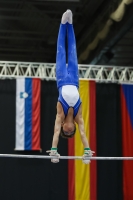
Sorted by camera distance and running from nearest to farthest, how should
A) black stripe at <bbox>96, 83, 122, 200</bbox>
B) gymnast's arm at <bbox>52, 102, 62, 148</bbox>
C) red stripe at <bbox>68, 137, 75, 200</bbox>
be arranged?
1. gymnast's arm at <bbox>52, 102, 62, 148</bbox>
2. red stripe at <bbox>68, 137, 75, 200</bbox>
3. black stripe at <bbox>96, 83, 122, 200</bbox>

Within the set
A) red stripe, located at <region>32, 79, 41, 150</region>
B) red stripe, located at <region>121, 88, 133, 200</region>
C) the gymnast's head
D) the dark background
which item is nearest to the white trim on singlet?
the gymnast's head

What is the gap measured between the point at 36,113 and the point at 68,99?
3.78 m

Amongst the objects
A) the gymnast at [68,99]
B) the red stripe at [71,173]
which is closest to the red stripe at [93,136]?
the red stripe at [71,173]

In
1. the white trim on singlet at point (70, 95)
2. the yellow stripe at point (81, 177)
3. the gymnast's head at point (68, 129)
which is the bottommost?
the yellow stripe at point (81, 177)

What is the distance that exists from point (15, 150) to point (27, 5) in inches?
154

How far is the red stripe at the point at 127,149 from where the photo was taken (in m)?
10.5

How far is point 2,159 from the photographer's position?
10.2 meters

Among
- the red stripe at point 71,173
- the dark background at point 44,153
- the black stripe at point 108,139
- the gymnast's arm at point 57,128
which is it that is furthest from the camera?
the black stripe at point 108,139

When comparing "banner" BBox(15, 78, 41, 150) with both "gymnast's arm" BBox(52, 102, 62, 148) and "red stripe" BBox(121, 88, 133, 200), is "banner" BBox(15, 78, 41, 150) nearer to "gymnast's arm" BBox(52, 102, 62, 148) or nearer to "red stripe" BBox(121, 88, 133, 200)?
"red stripe" BBox(121, 88, 133, 200)

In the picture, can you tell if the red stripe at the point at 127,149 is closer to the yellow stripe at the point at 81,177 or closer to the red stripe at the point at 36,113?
the yellow stripe at the point at 81,177

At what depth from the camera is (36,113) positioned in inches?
409

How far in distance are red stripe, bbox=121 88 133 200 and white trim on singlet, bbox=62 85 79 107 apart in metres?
4.15

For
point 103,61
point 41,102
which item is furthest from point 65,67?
point 103,61

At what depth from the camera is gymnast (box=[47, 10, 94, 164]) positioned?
21.7 feet
